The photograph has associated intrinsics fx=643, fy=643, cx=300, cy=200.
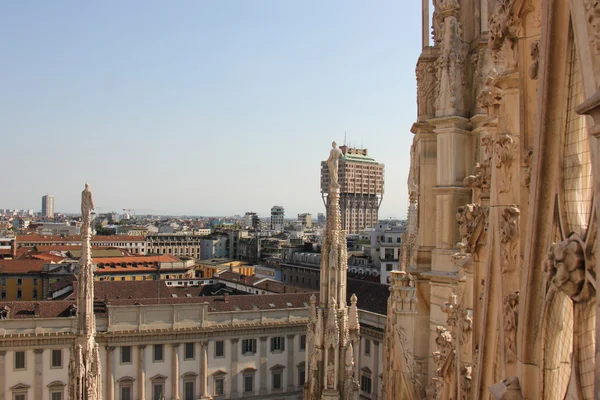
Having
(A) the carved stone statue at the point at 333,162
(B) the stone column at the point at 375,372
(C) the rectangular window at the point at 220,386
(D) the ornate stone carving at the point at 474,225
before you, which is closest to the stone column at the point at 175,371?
(C) the rectangular window at the point at 220,386

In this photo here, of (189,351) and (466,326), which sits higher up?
(466,326)

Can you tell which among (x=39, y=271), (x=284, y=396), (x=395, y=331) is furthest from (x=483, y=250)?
(x=39, y=271)

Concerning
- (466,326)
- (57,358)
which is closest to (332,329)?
(466,326)

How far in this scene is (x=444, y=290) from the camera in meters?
7.81

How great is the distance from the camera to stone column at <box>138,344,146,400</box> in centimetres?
3650

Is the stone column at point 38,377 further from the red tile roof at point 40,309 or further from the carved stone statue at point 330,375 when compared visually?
the carved stone statue at point 330,375

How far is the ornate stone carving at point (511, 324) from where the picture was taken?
3.35 metres

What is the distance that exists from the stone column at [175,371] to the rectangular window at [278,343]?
20.0ft

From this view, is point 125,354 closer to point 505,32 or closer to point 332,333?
point 332,333

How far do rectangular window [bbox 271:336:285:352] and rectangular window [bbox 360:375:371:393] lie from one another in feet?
18.5

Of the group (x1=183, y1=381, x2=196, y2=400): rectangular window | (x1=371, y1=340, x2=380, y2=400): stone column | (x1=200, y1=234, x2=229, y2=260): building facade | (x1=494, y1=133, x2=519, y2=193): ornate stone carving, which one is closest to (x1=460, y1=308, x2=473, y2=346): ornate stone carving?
(x1=494, y1=133, x2=519, y2=193): ornate stone carving

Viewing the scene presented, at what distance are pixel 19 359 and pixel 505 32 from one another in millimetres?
36365

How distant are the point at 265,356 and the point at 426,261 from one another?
32.7 metres

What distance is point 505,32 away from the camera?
3670 mm
